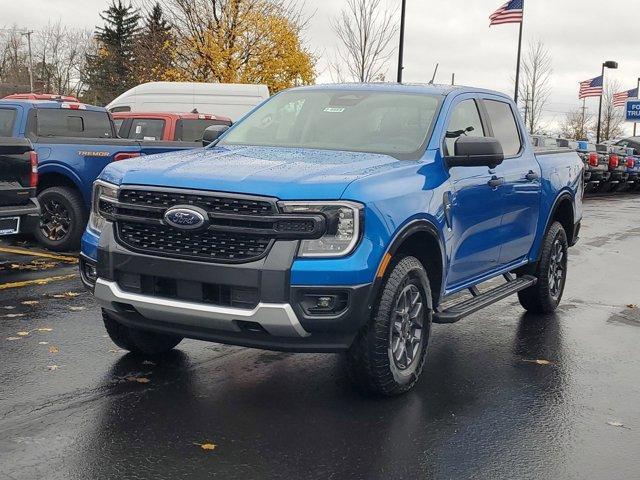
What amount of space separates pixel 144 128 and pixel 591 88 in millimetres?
30276

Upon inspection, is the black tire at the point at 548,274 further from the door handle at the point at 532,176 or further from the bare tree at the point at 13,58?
the bare tree at the point at 13,58

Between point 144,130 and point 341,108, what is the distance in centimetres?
875

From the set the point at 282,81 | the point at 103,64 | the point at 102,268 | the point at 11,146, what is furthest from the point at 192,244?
the point at 103,64

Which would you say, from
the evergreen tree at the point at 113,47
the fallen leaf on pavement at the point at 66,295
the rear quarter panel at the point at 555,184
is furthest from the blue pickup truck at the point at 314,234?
the evergreen tree at the point at 113,47

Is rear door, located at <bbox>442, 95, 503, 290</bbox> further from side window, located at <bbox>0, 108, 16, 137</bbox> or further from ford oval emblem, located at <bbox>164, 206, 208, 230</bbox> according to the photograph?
side window, located at <bbox>0, 108, 16, 137</bbox>

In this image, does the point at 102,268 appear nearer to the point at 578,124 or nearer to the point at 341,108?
the point at 341,108

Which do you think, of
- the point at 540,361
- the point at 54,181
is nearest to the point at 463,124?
the point at 540,361

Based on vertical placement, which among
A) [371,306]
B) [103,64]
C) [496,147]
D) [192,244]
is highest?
[103,64]

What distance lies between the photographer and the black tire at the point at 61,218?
10.2 meters

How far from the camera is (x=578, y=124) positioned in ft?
273

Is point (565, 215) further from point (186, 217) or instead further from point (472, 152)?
point (186, 217)

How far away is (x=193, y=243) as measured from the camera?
442cm

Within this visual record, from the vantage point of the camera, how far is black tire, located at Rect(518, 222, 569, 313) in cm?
733

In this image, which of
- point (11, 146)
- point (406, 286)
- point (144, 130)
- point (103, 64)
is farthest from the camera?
point (103, 64)
